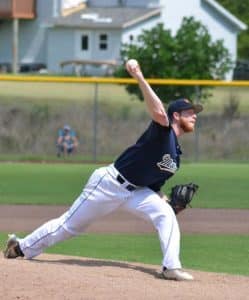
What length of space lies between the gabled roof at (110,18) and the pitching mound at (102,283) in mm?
51159

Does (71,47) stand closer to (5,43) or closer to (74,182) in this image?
(5,43)

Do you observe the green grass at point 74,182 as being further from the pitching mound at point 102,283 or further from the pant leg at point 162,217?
the pant leg at point 162,217

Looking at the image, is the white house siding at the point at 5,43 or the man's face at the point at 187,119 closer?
the man's face at the point at 187,119

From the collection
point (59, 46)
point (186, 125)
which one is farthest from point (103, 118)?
point (59, 46)

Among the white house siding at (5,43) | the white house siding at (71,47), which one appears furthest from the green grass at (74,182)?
the white house siding at (5,43)

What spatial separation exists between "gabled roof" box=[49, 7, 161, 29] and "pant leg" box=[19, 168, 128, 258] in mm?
50926

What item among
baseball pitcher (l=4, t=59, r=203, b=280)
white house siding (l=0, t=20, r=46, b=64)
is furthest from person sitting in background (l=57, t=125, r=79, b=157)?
white house siding (l=0, t=20, r=46, b=64)

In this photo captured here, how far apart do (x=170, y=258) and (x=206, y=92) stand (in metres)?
19.3

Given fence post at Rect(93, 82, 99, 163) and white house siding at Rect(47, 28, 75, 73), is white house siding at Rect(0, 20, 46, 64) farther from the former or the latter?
fence post at Rect(93, 82, 99, 163)

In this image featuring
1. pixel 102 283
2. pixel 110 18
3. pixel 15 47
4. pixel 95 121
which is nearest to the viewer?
pixel 102 283

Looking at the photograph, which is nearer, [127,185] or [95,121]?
[127,185]

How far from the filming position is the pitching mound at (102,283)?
764 centimetres

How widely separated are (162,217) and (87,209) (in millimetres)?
643

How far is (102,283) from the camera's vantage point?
7996 mm
